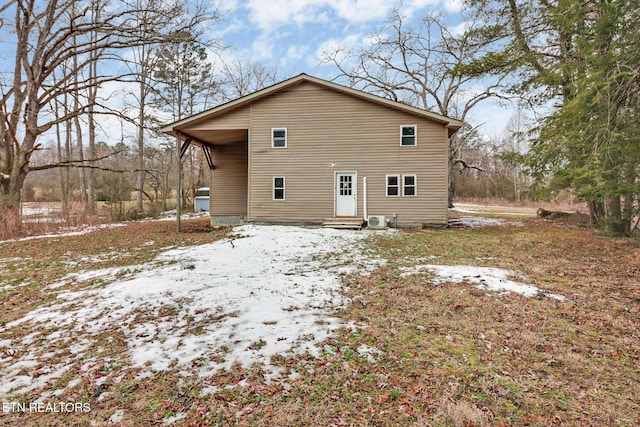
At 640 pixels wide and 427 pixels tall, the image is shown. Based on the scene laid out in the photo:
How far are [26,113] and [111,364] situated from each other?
49.8ft

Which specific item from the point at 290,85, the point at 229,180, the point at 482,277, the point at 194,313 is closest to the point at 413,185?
the point at 290,85

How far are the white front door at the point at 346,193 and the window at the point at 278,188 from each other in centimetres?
240

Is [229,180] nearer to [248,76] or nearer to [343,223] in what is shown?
[343,223]

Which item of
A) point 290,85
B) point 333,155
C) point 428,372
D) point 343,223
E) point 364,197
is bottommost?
point 428,372

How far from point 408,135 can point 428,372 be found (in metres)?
11.5

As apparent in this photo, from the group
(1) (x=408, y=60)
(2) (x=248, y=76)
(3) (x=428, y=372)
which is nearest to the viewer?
(3) (x=428, y=372)

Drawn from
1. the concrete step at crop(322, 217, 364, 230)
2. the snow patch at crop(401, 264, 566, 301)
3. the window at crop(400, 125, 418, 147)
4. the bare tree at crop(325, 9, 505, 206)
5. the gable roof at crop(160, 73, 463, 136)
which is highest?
the bare tree at crop(325, 9, 505, 206)

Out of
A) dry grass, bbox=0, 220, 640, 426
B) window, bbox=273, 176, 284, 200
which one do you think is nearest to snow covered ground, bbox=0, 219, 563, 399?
dry grass, bbox=0, 220, 640, 426

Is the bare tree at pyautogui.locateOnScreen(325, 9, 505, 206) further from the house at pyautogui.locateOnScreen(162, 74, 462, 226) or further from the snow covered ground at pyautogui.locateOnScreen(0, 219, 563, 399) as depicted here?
the snow covered ground at pyautogui.locateOnScreen(0, 219, 563, 399)

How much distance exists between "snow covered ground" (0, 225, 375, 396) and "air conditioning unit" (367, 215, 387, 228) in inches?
234

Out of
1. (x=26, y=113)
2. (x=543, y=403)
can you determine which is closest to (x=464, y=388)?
(x=543, y=403)

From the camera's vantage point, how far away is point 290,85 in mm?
13414

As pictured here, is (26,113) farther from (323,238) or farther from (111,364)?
(111,364)

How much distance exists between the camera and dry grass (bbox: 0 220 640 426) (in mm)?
2457
